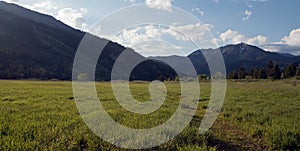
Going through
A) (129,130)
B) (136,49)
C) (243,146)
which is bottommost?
(243,146)

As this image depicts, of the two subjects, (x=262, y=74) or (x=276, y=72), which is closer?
(x=276, y=72)

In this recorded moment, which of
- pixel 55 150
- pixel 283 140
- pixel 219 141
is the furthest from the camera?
pixel 219 141

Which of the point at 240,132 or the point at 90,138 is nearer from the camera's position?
the point at 90,138

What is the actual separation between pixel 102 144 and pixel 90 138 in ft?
2.71

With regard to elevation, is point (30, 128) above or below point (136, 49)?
below

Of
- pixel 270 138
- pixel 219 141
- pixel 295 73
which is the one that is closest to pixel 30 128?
pixel 219 141

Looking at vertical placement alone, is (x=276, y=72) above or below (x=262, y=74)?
above

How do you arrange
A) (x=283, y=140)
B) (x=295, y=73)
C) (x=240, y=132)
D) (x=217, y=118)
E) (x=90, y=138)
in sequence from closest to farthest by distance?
(x=90, y=138) < (x=283, y=140) < (x=240, y=132) < (x=217, y=118) < (x=295, y=73)

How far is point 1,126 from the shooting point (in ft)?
38.2

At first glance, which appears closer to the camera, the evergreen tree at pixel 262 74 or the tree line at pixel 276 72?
the tree line at pixel 276 72

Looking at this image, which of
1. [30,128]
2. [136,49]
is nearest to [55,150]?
[30,128]

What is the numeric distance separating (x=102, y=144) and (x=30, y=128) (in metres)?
3.51

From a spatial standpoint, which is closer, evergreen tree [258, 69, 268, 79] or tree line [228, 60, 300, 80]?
tree line [228, 60, 300, 80]

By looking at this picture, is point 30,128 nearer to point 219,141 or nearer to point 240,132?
point 219,141
